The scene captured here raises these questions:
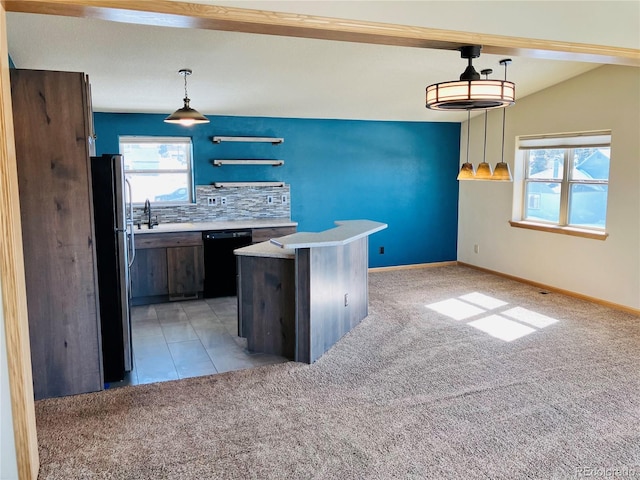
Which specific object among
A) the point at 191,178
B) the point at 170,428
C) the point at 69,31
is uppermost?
the point at 69,31

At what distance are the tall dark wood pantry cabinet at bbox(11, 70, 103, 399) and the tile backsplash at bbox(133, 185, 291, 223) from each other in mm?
A: 2880

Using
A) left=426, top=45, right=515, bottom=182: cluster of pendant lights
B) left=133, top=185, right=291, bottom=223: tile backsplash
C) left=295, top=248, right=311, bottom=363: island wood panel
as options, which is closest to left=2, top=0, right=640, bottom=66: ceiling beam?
left=426, top=45, right=515, bottom=182: cluster of pendant lights

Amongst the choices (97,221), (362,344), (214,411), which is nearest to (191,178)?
(97,221)

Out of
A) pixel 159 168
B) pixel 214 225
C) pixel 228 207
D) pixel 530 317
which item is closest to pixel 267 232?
pixel 214 225

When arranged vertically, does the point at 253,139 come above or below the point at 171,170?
above

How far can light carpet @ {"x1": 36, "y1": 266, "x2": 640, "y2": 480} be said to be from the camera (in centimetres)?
254

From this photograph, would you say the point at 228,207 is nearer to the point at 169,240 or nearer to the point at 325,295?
the point at 169,240

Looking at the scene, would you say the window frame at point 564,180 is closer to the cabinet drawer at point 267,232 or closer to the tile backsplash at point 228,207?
the cabinet drawer at point 267,232

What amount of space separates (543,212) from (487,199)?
0.89 m

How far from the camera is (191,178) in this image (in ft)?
20.5

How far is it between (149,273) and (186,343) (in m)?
1.54

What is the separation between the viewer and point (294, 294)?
3926mm

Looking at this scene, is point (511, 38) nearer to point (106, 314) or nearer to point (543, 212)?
point (106, 314)

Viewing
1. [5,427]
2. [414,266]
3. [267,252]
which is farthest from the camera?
[414,266]
